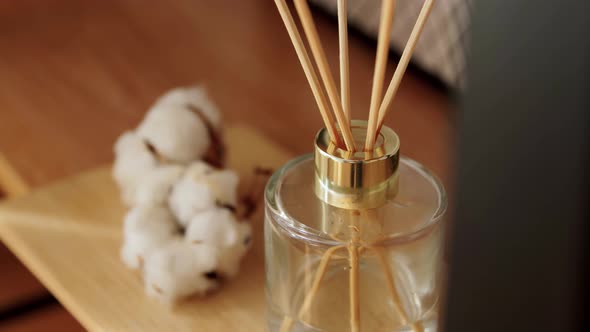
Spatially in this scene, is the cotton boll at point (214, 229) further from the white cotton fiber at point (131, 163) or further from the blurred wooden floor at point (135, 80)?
the blurred wooden floor at point (135, 80)

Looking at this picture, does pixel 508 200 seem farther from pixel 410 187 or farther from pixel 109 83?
pixel 109 83

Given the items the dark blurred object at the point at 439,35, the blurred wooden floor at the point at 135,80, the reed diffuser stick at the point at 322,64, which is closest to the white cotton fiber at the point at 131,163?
the blurred wooden floor at the point at 135,80

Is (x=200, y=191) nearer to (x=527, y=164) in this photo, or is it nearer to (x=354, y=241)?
(x=354, y=241)

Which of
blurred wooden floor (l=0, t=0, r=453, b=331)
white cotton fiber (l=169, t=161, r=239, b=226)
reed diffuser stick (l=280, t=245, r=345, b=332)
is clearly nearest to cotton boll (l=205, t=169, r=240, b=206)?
white cotton fiber (l=169, t=161, r=239, b=226)

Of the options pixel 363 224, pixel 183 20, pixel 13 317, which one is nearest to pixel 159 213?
pixel 363 224

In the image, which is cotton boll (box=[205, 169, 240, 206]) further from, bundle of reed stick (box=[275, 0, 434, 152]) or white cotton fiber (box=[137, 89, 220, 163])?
bundle of reed stick (box=[275, 0, 434, 152])
